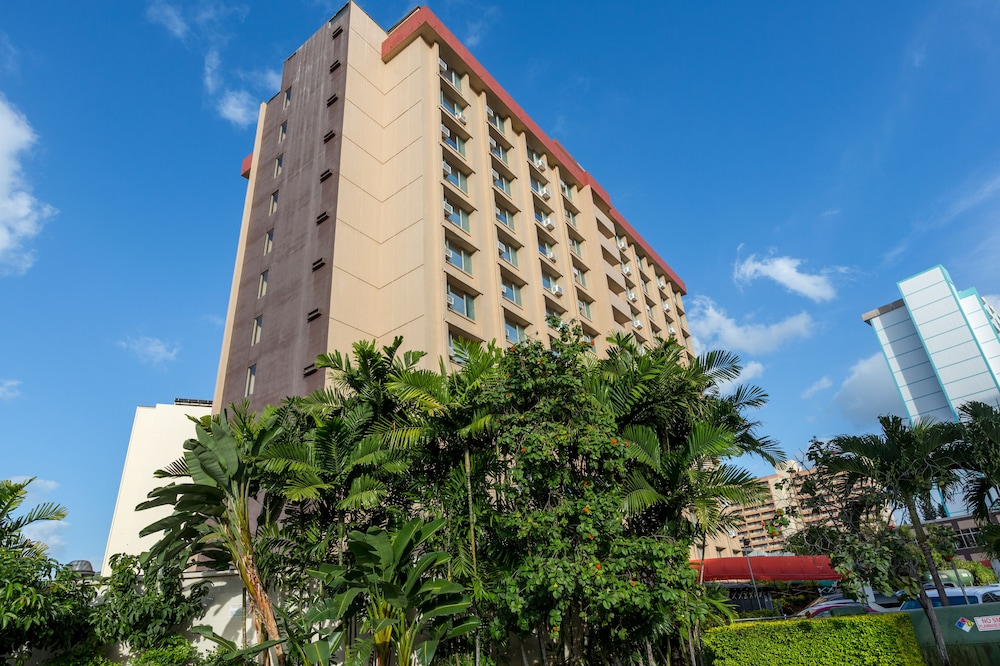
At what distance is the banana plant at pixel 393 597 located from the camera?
Answer: 11352 mm

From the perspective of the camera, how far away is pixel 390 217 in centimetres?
2616

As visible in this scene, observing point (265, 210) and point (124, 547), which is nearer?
point (124, 547)

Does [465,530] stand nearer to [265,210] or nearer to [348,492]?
[348,492]

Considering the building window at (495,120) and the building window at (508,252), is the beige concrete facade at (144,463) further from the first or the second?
the building window at (495,120)

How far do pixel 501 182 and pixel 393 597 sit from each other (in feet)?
81.3

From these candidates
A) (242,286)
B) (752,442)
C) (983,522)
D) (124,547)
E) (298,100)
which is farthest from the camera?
→ (298,100)

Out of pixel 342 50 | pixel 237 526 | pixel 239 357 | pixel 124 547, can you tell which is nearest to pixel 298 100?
pixel 342 50

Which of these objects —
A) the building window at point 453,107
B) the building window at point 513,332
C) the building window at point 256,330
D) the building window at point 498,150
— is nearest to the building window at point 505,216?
the building window at point 498,150

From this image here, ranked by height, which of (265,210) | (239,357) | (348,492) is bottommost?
(348,492)

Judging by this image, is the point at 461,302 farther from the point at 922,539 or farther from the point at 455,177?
the point at 922,539

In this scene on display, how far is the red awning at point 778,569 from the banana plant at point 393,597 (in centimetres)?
1711

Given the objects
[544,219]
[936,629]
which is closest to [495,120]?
[544,219]

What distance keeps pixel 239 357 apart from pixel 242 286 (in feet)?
13.3

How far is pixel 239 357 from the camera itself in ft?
83.3
